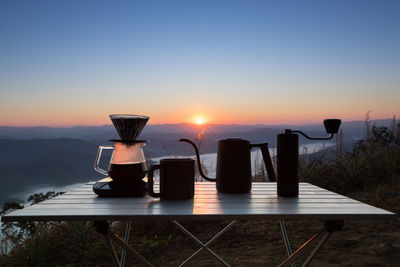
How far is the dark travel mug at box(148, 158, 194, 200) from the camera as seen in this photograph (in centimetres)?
152

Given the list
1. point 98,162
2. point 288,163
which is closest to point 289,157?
point 288,163

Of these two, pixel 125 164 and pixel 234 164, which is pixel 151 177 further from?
pixel 234 164

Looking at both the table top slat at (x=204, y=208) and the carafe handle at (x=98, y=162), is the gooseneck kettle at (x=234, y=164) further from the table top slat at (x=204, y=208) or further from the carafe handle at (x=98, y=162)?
the carafe handle at (x=98, y=162)

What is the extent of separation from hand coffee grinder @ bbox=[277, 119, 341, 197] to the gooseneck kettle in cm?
7

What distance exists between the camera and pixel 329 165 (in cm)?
521

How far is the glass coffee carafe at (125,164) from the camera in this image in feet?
5.65

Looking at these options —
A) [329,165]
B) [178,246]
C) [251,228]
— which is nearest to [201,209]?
[178,246]

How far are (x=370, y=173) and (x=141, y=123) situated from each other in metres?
4.45

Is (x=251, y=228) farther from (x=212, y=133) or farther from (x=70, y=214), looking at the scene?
(x=70, y=214)

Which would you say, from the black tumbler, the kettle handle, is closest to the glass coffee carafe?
the kettle handle

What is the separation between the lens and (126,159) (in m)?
1.74

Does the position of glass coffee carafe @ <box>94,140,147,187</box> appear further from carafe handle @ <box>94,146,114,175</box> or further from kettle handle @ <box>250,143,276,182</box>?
kettle handle @ <box>250,143,276,182</box>

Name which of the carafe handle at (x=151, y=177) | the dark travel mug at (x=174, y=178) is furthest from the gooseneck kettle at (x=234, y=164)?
the carafe handle at (x=151, y=177)

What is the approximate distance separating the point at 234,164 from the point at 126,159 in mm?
568
